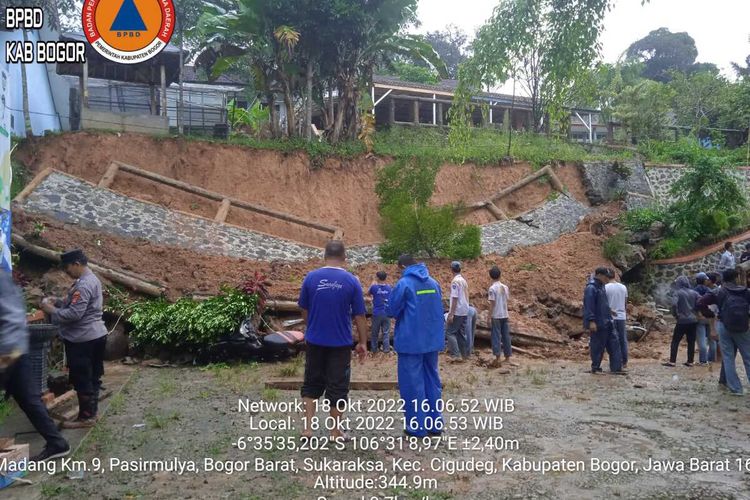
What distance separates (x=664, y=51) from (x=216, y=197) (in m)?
46.8

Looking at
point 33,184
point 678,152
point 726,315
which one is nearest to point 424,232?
point 726,315

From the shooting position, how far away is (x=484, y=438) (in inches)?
247

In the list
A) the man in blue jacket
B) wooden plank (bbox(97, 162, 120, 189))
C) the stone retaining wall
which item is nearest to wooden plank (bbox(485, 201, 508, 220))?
the stone retaining wall

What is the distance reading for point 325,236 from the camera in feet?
68.9

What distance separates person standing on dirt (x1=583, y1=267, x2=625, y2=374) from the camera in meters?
10.2

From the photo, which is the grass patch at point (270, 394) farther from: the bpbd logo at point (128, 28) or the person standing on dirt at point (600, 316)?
the bpbd logo at point (128, 28)

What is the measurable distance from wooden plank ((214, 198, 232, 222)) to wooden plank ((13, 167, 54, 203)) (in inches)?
178

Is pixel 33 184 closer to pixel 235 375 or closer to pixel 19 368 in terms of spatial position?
pixel 235 375

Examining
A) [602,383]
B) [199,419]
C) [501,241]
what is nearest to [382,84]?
[501,241]

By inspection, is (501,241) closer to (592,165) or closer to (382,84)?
(592,165)

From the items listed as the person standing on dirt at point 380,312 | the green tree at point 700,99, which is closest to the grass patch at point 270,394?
the person standing on dirt at point 380,312

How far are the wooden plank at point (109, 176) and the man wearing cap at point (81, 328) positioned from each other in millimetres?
12383

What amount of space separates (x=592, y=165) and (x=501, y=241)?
7743 mm

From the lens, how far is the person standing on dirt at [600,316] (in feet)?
33.4
